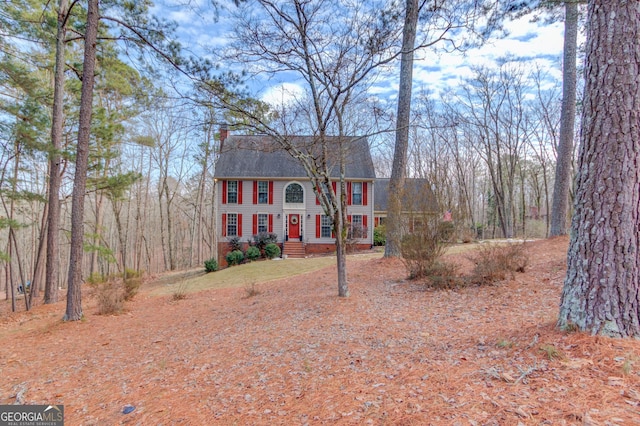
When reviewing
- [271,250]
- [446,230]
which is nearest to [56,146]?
[446,230]

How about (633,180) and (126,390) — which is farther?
(126,390)

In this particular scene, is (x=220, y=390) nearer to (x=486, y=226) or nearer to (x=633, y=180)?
(x=633, y=180)

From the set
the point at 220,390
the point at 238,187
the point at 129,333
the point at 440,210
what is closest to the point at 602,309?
the point at 220,390

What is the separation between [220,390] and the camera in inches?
118

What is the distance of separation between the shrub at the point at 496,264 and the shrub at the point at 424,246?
779mm

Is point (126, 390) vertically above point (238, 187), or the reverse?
point (238, 187)

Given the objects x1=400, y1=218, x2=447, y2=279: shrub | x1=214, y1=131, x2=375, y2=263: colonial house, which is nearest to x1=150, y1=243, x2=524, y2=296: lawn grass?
x1=214, y1=131, x2=375, y2=263: colonial house

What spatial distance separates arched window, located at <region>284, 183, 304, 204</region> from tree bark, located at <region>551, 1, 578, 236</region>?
12.8 m

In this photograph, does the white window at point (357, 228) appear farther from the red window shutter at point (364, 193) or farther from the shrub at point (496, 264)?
the shrub at point (496, 264)

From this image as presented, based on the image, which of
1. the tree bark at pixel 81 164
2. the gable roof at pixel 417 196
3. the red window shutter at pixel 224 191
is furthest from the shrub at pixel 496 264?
the red window shutter at pixel 224 191

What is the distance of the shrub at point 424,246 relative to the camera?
21.6 ft

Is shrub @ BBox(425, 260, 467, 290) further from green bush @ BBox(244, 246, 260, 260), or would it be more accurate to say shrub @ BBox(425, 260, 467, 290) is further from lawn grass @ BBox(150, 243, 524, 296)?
green bush @ BBox(244, 246, 260, 260)

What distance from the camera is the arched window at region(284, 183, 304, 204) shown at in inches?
770

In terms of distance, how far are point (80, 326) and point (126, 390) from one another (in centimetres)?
406
